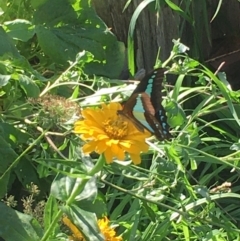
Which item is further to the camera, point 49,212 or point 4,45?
point 4,45

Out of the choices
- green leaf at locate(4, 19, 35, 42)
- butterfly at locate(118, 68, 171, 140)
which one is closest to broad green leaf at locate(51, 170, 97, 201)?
butterfly at locate(118, 68, 171, 140)

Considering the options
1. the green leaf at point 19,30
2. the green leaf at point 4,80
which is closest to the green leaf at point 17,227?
the green leaf at point 4,80

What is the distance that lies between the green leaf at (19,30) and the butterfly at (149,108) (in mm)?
466

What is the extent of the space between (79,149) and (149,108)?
0.16m

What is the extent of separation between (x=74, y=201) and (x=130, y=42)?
2.01 feet

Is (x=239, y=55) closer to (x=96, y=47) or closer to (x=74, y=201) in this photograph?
(x=96, y=47)

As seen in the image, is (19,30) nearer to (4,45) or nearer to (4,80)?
(4,45)

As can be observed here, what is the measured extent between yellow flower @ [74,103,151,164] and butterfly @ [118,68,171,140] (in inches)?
0.5

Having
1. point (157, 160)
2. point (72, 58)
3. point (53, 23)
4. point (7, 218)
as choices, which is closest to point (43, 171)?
point (7, 218)

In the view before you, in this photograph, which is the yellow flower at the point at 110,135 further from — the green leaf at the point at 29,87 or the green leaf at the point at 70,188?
the green leaf at the point at 29,87

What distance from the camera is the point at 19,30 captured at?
4.54 ft

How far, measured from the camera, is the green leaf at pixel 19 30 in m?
1.38

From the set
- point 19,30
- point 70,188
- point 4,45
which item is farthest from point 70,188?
point 19,30

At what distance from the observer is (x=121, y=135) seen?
0.95m
